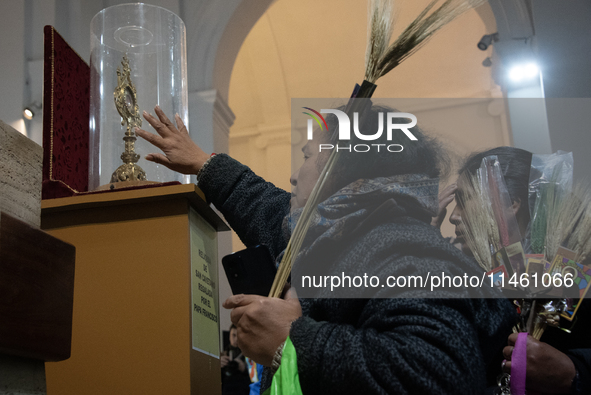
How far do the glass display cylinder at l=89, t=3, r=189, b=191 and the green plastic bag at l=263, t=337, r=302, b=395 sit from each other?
998 mm

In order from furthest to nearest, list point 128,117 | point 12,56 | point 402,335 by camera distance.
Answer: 1. point 12,56
2. point 128,117
3. point 402,335

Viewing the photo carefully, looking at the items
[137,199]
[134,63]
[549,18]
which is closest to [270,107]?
[549,18]

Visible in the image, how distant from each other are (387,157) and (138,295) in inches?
27.2

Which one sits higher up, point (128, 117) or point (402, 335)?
point (128, 117)

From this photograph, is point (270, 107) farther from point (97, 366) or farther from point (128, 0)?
point (97, 366)

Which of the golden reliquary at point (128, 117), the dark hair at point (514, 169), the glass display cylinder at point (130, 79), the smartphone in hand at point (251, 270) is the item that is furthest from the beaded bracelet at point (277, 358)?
the dark hair at point (514, 169)

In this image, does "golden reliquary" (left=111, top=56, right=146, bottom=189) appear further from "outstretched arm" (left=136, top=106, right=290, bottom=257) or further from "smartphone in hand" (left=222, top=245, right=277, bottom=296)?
"smartphone in hand" (left=222, top=245, right=277, bottom=296)

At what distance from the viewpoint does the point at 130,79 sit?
191 cm

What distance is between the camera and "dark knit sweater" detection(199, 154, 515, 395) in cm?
96

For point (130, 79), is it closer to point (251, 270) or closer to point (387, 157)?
point (251, 270)

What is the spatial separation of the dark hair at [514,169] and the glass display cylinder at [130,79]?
42.1 inches

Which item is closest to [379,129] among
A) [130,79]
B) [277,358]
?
[277,358]

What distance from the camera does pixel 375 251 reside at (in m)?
1.11

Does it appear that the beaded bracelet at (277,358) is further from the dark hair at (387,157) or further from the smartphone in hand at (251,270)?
the dark hair at (387,157)
